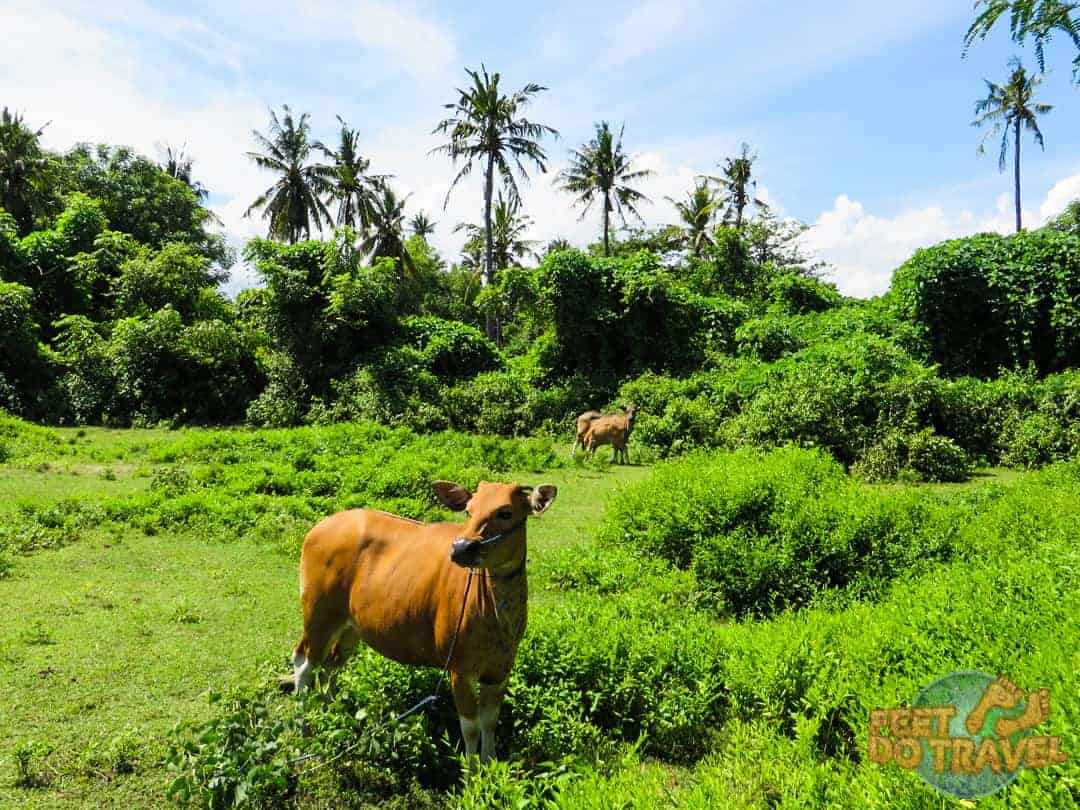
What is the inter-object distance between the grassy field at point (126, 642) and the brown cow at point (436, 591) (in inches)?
46.7

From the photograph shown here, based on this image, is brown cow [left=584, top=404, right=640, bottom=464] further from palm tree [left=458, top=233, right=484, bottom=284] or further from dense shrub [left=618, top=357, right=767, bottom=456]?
palm tree [left=458, top=233, right=484, bottom=284]

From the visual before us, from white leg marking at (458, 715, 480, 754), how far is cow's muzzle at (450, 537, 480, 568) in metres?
1.09

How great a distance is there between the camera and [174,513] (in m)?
9.27

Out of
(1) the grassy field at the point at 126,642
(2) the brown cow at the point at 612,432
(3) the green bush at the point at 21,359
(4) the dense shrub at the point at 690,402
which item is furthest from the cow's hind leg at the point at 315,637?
(3) the green bush at the point at 21,359

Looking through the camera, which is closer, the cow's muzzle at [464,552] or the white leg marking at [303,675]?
the cow's muzzle at [464,552]

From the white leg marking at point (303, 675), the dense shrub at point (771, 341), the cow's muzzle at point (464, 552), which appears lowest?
the white leg marking at point (303, 675)

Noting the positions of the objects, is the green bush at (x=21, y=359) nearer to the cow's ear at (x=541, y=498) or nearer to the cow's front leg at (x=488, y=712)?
the cow's front leg at (x=488, y=712)

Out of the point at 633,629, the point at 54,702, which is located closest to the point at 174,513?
the point at 54,702

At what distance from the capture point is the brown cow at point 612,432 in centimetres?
1493

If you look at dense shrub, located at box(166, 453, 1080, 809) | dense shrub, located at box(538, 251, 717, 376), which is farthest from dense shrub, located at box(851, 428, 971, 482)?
dense shrub, located at box(538, 251, 717, 376)

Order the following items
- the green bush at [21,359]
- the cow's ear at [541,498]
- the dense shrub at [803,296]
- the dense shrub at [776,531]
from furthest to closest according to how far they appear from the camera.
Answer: the dense shrub at [803,296] → the green bush at [21,359] → the dense shrub at [776,531] → the cow's ear at [541,498]

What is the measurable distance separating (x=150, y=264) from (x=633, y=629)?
989 inches

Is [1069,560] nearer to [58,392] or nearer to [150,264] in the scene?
[58,392]

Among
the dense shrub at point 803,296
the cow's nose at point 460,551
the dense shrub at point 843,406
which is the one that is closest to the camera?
the cow's nose at point 460,551
